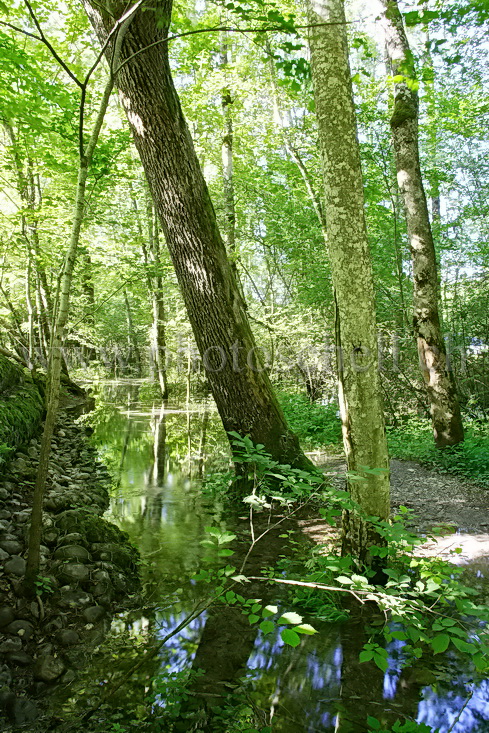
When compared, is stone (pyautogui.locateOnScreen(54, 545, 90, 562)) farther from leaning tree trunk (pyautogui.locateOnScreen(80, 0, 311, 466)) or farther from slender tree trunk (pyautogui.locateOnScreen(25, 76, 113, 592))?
leaning tree trunk (pyautogui.locateOnScreen(80, 0, 311, 466))

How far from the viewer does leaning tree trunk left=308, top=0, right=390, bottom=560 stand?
2.95 m

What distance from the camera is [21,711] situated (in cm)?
214

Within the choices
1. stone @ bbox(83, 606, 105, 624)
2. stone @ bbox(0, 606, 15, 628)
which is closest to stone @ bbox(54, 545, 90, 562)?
stone @ bbox(83, 606, 105, 624)

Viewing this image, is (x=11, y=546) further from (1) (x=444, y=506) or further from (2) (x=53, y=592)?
(1) (x=444, y=506)

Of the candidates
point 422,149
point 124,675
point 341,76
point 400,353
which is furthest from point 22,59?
point 422,149

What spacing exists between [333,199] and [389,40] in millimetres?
6120

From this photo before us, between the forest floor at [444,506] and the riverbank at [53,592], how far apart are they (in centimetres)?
206

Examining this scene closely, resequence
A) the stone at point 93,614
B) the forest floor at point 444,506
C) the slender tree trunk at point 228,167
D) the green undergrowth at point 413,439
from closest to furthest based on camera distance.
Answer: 1. the stone at point 93,614
2. the forest floor at point 444,506
3. the green undergrowth at point 413,439
4. the slender tree trunk at point 228,167

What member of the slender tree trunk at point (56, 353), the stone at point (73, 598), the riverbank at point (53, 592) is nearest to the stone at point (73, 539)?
the riverbank at point (53, 592)

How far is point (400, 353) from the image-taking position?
10.9 meters

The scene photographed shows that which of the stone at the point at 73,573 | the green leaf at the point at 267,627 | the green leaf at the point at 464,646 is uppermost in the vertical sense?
the green leaf at the point at 267,627

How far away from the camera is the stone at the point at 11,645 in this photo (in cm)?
247

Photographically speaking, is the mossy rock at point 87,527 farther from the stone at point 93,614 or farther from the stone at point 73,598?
the stone at point 93,614

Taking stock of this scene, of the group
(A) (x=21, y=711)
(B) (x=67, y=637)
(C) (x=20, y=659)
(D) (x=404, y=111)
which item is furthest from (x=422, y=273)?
(A) (x=21, y=711)
